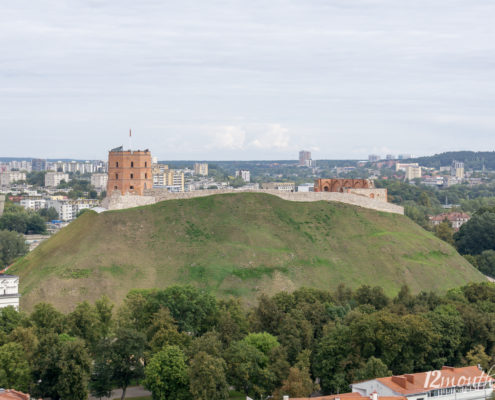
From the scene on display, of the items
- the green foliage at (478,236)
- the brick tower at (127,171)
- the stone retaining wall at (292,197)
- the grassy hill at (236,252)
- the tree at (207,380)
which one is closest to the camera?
the tree at (207,380)

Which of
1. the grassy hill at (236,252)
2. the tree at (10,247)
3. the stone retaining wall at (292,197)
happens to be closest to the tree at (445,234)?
the stone retaining wall at (292,197)

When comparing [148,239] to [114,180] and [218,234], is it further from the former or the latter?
[114,180]

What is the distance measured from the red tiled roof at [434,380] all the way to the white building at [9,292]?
3882 centimetres

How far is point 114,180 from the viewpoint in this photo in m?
108

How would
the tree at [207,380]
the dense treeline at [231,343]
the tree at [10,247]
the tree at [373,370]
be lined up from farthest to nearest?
1. the tree at [10,247]
2. the dense treeline at [231,343]
3. the tree at [373,370]
4. the tree at [207,380]

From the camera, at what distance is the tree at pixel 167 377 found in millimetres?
59969

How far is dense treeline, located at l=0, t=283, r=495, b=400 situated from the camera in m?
60.1

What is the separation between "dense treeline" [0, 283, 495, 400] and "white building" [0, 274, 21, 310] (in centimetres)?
486

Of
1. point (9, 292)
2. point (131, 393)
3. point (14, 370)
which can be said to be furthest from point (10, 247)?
point (14, 370)

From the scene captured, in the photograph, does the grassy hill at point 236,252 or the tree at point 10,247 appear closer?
the grassy hill at point 236,252

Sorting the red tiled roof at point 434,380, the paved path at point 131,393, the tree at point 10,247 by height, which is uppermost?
the red tiled roof at point 434,380

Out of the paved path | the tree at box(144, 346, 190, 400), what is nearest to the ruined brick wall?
the paved path

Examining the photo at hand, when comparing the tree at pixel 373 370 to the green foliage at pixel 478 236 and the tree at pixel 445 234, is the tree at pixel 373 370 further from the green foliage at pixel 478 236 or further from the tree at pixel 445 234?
the tree at pixel 445 234

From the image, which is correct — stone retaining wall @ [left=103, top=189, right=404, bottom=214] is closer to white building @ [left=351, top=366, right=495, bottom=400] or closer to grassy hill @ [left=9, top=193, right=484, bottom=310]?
grassy hill @ [left=9, top=193, right=484, bottom=310]
